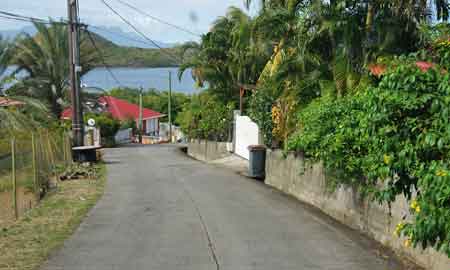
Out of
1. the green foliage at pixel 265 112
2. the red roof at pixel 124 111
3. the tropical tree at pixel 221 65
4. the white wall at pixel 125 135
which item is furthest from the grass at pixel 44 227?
the red roof at pixel 124 111

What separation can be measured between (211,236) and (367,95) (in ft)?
11.6

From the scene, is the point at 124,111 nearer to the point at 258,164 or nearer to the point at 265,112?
the point at 265,112

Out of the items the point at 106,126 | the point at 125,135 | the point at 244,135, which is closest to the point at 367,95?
the point at 244,135

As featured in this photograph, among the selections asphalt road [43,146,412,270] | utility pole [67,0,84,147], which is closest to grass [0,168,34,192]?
asphalt road [43,146,412,270]

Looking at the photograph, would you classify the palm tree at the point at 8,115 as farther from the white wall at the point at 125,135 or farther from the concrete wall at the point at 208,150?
the white wall at the point at 125,135

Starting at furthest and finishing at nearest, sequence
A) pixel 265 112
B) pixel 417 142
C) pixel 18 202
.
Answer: pixel 265 112
pixel 18 202
pixel 417 142

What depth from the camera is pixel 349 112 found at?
10258mm

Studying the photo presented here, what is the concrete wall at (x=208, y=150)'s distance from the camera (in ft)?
93.8

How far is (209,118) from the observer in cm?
3158

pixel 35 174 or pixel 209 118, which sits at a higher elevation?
pixel 209 118

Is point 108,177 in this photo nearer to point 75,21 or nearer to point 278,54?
point 278,54

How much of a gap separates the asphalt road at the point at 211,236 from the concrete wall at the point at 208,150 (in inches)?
522

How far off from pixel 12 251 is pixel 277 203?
6.22m

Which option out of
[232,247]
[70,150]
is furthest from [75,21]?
[232,247]
